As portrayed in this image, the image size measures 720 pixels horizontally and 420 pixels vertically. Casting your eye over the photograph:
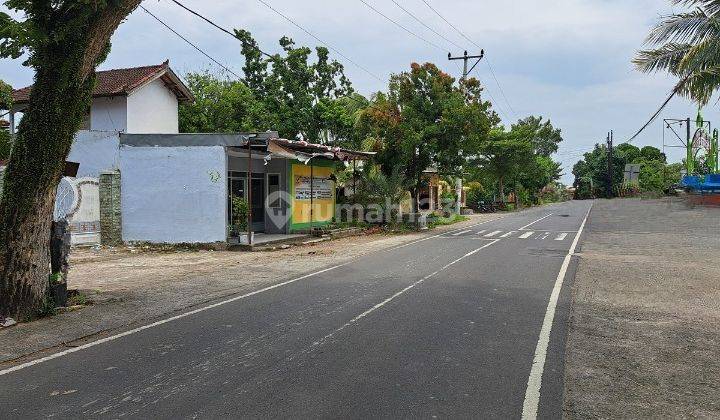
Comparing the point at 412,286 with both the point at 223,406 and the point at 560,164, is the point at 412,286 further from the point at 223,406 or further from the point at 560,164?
the point at 560,164

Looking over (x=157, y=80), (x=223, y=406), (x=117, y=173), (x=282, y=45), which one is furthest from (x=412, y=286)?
(x=282, y=45)

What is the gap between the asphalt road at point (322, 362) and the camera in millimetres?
4625

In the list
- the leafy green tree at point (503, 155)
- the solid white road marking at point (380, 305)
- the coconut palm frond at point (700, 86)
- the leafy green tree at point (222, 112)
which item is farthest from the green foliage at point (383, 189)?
the leafy green tree at point (503, 155)

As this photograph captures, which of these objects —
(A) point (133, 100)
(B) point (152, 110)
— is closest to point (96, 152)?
(A) point (133, 100)

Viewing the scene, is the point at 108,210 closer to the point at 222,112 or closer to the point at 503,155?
the point at 222,112

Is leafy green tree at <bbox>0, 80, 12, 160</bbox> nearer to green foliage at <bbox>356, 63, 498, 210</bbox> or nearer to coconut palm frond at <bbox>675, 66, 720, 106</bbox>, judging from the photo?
coconut palm frond at <bbox>675, 66, 720, 106</bbox>

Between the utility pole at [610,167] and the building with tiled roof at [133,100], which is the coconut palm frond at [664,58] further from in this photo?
the utility pole at [610,167]

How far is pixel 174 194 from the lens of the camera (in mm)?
17844

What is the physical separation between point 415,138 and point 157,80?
12608mm

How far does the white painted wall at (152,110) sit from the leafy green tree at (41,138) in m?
17.4

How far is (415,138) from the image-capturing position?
81.6 ft

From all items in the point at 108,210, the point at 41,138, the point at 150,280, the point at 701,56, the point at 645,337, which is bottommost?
the point at 645,337

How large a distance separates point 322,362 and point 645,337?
4128 mm

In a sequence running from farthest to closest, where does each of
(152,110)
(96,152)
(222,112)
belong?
(222,112) < (152,110) < (96,152)
